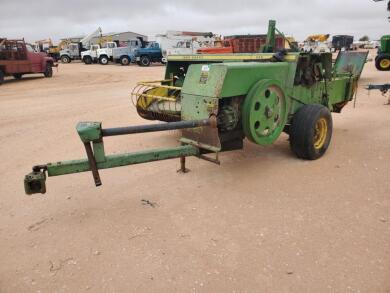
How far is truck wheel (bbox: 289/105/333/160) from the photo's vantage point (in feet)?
15.0

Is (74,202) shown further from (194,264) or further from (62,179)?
(194,264)

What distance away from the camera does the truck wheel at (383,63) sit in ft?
55.3

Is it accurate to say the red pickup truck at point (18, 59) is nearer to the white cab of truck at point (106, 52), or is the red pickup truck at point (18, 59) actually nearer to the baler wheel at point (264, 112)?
the white cab of truck at point (106, 52)

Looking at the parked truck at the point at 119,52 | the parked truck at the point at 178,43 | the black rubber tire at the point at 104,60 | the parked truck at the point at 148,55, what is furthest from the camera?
the black rubber tire at the point at 104,60

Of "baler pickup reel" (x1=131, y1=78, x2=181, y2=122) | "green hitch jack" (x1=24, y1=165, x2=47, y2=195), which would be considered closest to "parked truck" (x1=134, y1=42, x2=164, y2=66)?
"baler pickup reel" (x1=131, y1=78, x2=181, y2=122)

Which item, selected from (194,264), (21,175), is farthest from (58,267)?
(21,175)

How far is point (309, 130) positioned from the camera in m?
4.55

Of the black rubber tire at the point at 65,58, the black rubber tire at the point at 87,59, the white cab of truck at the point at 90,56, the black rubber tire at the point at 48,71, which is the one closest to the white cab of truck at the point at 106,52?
the white cab of truck at the point at 90,56

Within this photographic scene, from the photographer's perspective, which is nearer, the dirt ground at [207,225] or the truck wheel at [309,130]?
the dirt ground at [207,225]

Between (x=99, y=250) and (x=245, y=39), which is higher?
(x=245, y=39)

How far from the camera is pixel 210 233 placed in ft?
10.5

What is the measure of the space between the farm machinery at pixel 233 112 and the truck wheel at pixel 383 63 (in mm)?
13343

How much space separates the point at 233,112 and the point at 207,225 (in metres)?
1.30

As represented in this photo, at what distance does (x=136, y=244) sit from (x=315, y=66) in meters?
3.44
